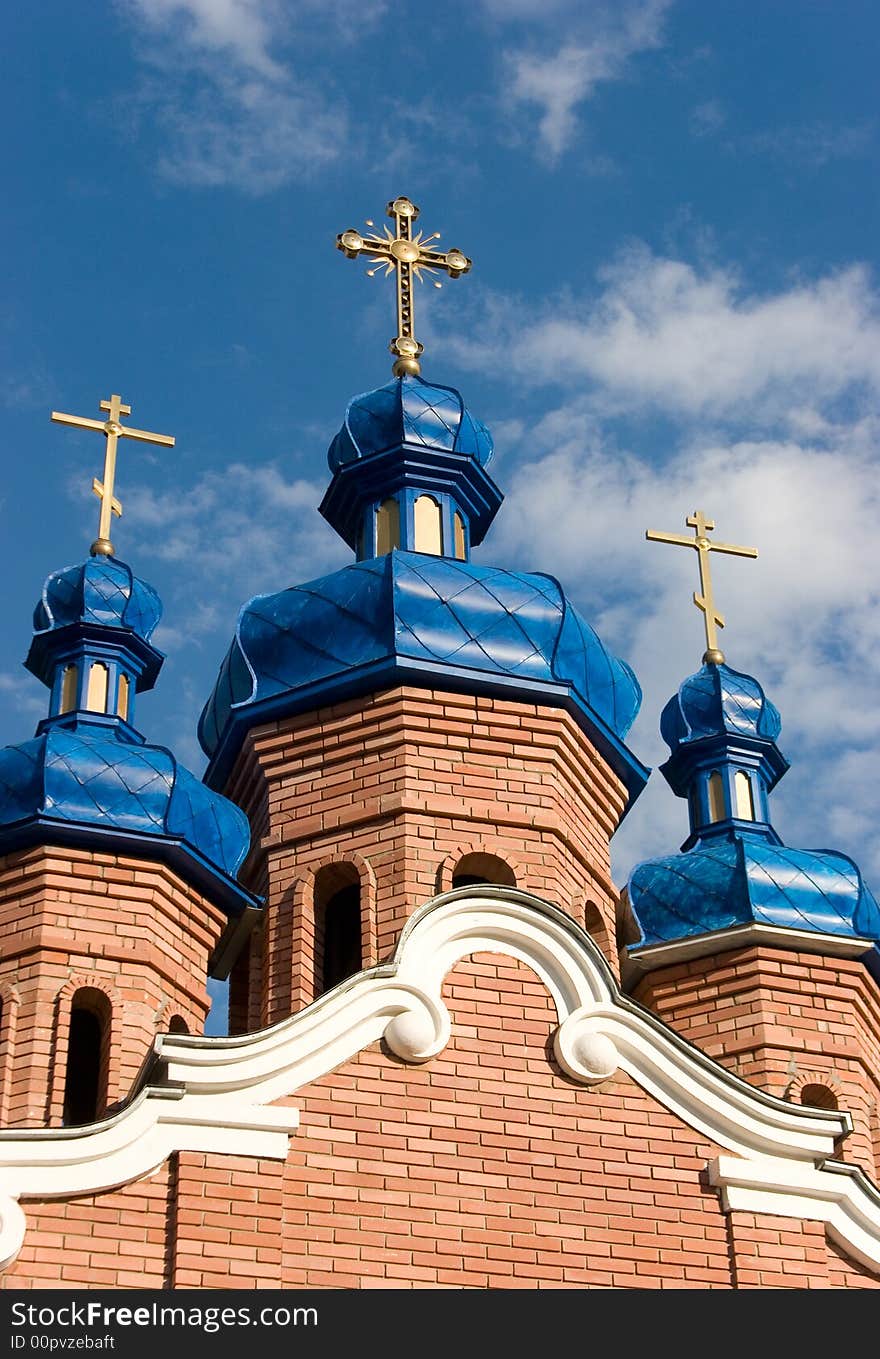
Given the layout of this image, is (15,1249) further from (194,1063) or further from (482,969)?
(482,969)

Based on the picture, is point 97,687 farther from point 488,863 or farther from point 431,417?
point 488,863

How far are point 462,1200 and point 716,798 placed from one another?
23.3 ft

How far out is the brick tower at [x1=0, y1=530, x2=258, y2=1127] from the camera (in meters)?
14.9

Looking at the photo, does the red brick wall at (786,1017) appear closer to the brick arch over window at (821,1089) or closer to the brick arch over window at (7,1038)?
the brick arch over window at (821,1089)

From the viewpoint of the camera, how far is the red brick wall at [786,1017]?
16391mm

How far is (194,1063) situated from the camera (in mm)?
11875

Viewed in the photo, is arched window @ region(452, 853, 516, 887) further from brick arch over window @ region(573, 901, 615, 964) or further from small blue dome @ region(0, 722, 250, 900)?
small blue dome @ region(0, 722, 250, 900)

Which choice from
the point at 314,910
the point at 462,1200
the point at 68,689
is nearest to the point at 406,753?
the point at 314,910

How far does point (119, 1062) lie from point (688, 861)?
4455 mm

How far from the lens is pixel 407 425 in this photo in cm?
1705

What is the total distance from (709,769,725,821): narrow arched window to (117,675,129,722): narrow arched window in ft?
14.1

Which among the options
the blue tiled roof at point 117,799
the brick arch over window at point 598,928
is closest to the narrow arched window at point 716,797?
the brick arch over window at point 598,928

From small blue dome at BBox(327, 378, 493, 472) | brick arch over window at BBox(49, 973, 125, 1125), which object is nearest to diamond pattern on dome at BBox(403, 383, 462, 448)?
small blue dome at BBox(327, 378, 493, 472)
